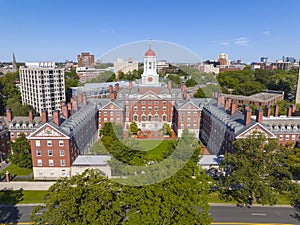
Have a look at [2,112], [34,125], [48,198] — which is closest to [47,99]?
[2,112]

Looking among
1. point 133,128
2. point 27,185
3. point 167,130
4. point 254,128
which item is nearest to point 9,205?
point 27,185

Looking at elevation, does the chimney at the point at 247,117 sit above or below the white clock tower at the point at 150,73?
below

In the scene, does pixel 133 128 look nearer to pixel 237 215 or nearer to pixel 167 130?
pixel 167 130

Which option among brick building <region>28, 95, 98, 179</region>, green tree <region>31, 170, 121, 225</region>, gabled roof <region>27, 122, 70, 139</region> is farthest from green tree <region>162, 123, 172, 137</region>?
green tree <region>31, 170, 121, 225</region>

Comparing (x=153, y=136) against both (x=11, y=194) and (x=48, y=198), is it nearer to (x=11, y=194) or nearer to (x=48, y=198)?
(x=11, y=194)

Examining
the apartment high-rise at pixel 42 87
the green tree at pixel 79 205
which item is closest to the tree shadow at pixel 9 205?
the green tree at pixel 79 205

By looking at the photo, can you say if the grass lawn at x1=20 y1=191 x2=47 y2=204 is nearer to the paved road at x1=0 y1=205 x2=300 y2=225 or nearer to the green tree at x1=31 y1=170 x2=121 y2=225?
the paved road at x1=0 y1=205 x2=300 y2=225

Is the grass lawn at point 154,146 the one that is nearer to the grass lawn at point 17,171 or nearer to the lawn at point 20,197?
the lawn at point 20,197
